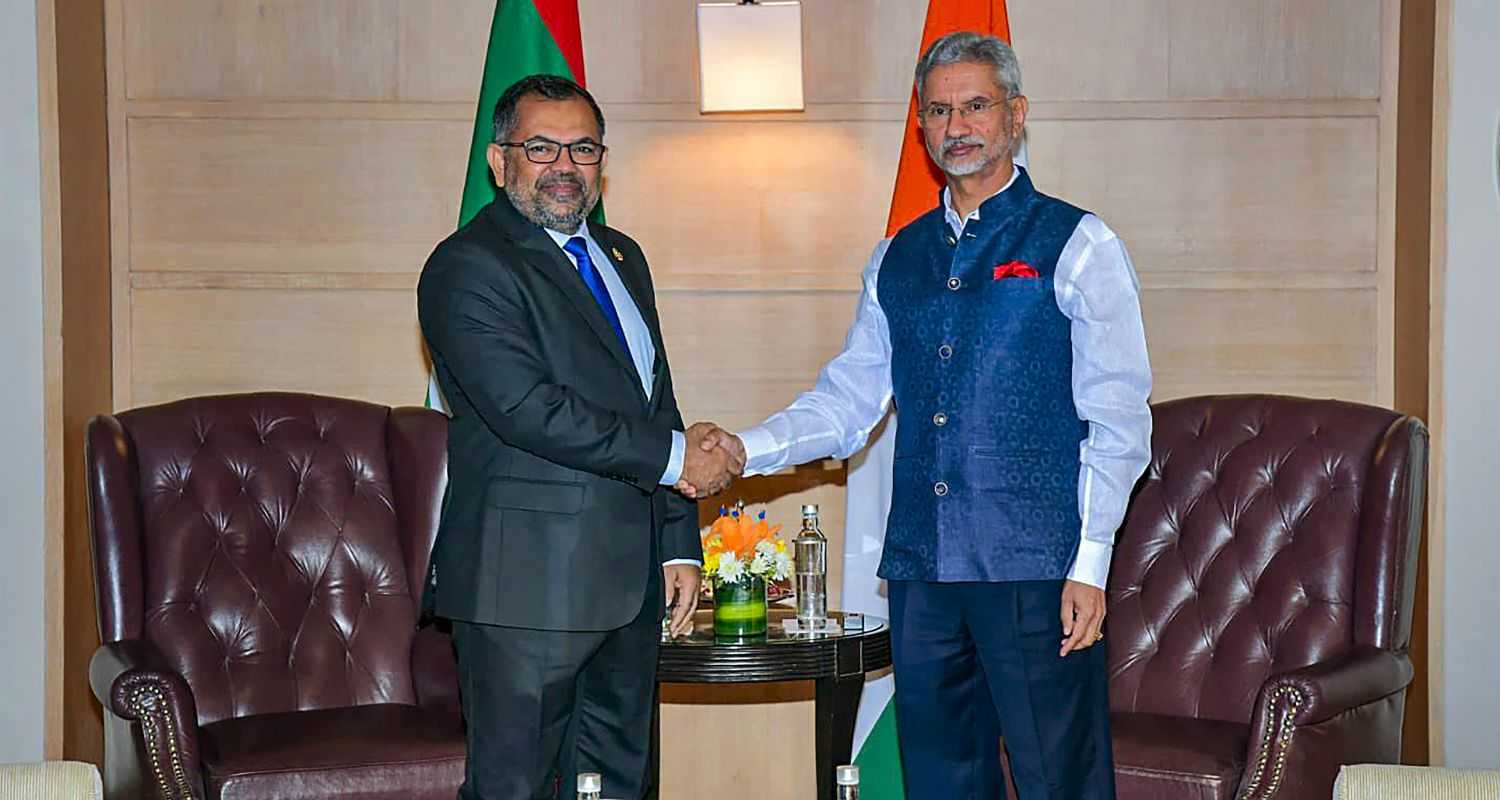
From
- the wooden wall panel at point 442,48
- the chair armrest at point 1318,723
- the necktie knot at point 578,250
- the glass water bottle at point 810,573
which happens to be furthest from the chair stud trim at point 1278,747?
the wooden wall panel at point 442,48

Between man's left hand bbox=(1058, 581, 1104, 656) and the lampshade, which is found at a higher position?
the lampshade

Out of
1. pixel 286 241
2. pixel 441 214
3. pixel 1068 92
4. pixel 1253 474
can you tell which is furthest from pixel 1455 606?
pixel 286 241

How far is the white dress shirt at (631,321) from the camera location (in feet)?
9.91

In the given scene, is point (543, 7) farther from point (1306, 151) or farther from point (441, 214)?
point (1306, 151)

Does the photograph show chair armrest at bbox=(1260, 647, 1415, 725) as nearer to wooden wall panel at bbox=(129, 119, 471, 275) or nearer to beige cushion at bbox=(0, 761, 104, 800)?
beige cushion at bbox=(0, 761, 104, 800)

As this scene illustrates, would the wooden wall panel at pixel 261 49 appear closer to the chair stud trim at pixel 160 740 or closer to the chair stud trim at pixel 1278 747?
the chair stud trim at pixel 160 740

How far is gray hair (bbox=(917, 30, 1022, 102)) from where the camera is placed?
9.68 ft

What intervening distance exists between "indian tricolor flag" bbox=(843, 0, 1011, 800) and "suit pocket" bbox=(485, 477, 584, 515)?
1.34 meters

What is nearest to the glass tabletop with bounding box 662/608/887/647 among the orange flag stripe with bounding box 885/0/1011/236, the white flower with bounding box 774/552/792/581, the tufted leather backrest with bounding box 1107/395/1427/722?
the white flower with bounding box 774/552/792/581

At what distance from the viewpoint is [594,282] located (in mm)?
3053

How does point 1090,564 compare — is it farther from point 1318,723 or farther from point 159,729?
point 159,729

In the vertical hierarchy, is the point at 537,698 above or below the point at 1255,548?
below

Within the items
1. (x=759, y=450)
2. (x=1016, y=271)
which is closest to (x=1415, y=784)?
(x=1016, y=271)

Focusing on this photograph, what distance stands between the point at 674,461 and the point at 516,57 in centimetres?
149
